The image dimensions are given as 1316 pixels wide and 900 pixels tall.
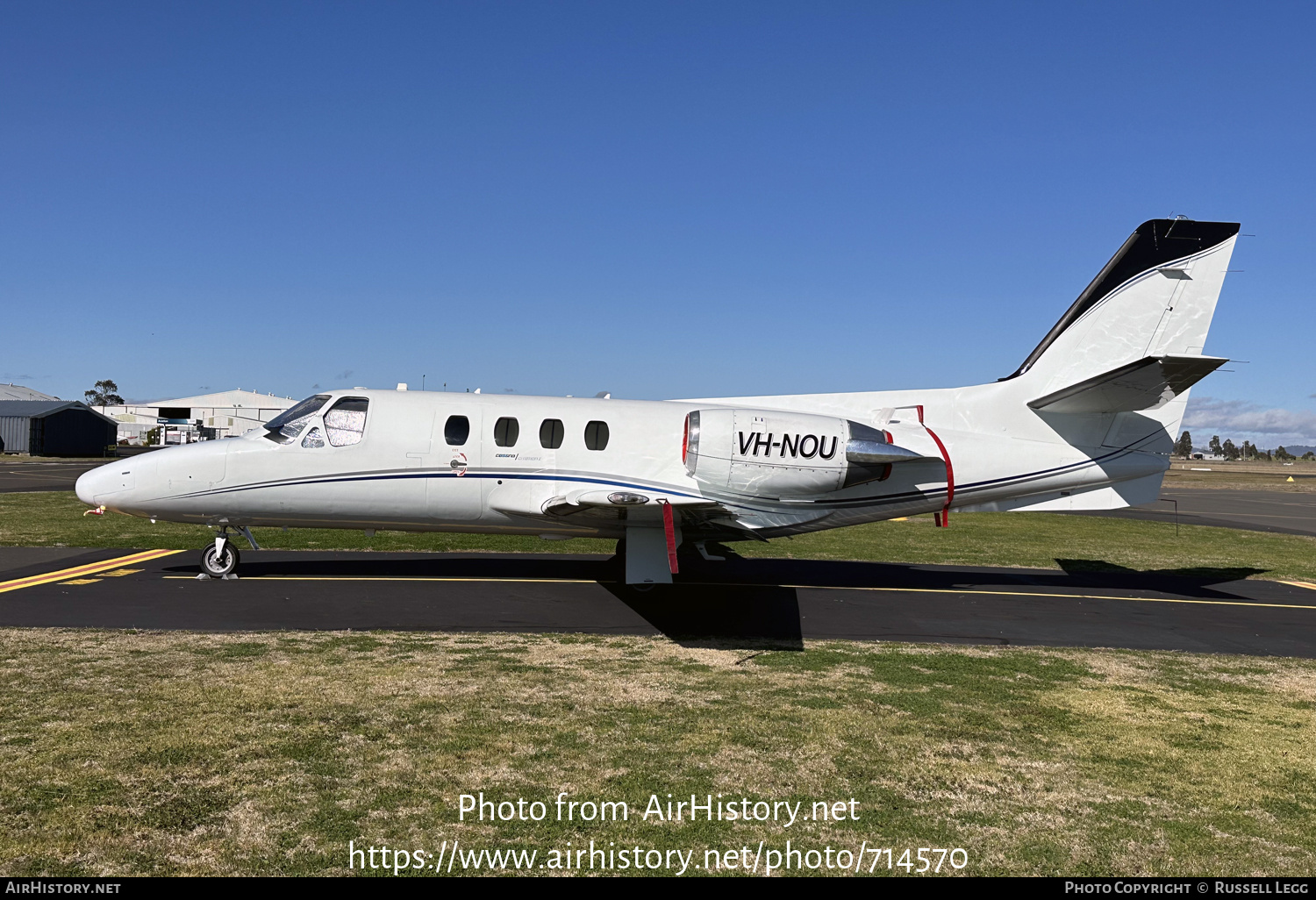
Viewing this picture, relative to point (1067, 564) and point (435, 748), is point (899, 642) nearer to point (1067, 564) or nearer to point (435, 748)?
point (435, 748)

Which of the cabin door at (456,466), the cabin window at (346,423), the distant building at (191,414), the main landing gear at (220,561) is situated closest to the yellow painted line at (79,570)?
the main landing gear at (220,561)

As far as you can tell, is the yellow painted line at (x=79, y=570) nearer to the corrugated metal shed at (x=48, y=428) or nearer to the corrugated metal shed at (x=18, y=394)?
the corrugated metal shed at (x=48, y=428)

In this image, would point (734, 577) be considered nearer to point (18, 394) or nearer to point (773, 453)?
point (773, 453)

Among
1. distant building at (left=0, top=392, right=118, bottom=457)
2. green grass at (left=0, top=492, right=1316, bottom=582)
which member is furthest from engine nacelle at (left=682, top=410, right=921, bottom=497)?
distant building at (left=0, top=392, right=118, bottom=457)

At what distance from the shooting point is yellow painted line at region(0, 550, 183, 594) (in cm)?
1248

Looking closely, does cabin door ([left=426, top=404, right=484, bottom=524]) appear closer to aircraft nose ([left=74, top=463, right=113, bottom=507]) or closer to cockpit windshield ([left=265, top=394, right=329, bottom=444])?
cockpit windshield ([left=265, top=394, right=329, bottom=444])

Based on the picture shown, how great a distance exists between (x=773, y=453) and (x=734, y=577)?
3.91 metres

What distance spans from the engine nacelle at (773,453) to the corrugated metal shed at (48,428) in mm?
70455

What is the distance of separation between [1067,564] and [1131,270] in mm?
7395

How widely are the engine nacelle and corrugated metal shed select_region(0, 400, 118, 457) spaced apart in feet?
231

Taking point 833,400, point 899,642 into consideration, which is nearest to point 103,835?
point 899,642

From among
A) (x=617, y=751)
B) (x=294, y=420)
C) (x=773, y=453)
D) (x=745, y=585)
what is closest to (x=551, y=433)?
(x=773, y=453)

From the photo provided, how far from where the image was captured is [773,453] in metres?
12.5
